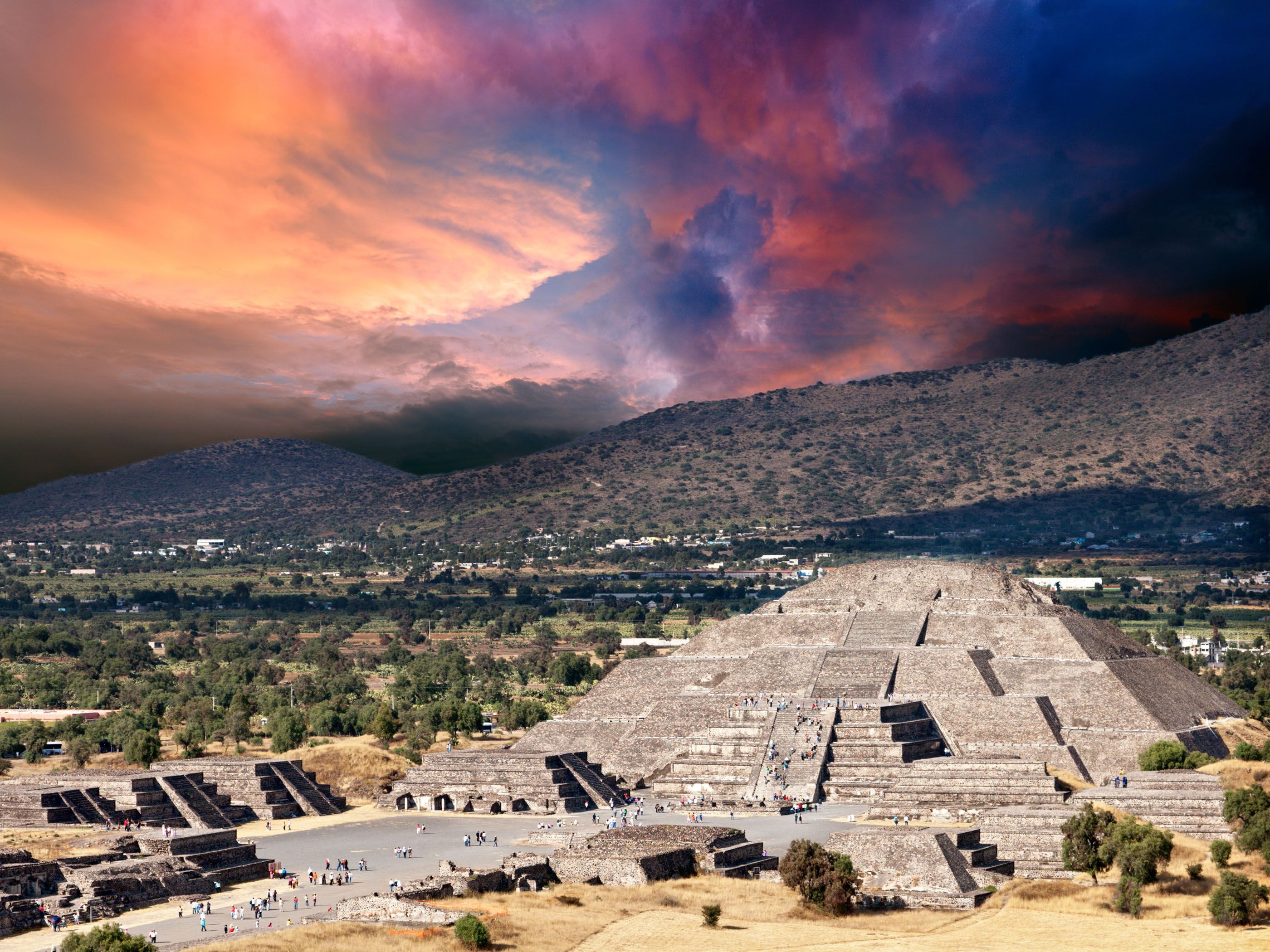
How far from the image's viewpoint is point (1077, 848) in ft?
164

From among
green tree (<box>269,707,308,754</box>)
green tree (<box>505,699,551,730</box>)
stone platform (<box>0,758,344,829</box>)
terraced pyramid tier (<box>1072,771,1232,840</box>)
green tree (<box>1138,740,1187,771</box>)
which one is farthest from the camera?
green tree (<box>505,699,551,730</box>)

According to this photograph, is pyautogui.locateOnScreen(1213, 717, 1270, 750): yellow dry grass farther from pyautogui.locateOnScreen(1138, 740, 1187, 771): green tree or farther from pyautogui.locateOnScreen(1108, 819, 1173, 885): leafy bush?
pyautogui.locateOnScreen(1108, 819, 1173, 885): leafy bush

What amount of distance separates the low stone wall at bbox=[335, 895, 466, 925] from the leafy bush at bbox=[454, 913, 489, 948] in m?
1.54

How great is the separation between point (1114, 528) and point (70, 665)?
133469 mm

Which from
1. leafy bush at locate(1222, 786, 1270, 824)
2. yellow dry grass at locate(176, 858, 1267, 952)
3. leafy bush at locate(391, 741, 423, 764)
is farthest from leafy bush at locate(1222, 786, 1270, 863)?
leafy bush at locate(391, 741, 423, 764)

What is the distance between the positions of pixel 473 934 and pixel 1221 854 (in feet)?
87.1

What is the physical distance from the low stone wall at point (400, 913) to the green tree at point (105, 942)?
7333 millimetres

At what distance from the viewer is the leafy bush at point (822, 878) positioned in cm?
4616

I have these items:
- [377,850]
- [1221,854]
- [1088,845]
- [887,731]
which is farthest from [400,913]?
[887,731]

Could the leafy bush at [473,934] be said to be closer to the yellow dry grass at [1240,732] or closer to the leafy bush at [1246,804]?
the leafy bush at [1246,804]

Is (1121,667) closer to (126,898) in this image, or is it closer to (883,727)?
(883,727)

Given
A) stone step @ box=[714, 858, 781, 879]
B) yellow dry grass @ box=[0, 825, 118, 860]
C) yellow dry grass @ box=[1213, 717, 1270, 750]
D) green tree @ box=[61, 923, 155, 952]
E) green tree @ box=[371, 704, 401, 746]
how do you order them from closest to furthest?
green tree @ box=[61, 923, 155, 952] < yellow dry grass @ box=[0, 825, 118, 860] < stone step @ box=[714, 858, 781, 879] < yellow dry grass @ box=[1213, 717, 1270, 750] < green tree @ box=[371, 704, 401, 746]

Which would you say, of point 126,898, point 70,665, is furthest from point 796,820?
point 70,665

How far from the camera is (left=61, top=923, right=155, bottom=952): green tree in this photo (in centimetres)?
3569
